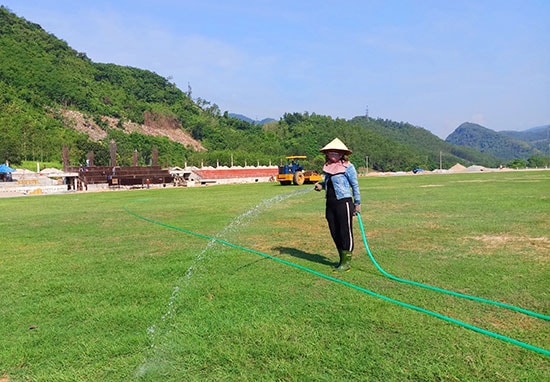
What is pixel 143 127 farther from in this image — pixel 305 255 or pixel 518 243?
pixel 518 243

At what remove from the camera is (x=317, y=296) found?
213 inches

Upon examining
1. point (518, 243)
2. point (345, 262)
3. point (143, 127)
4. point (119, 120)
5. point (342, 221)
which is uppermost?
point (119, 120)

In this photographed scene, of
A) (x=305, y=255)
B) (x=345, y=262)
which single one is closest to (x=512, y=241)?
(x=345, y=262)

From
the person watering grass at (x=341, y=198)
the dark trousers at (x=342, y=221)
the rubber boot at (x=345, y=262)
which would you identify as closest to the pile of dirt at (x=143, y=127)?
the person watering grass at (x=341, y=198)

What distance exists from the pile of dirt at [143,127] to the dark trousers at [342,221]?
102385 millimetres

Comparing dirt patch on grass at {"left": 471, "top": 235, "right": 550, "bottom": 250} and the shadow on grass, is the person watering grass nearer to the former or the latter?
the shadow on grass

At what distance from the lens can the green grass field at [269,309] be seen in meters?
3.61

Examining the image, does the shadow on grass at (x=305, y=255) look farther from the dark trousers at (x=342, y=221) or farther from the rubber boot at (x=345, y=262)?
the dark trousers at (x=342, y=221)

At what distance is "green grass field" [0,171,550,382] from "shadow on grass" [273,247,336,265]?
1.5 inches

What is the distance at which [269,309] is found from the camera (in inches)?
194

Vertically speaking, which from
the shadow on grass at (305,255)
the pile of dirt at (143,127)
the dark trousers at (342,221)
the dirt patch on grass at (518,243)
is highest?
the pile of dirt at (143,127)

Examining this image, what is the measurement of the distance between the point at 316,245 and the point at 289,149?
128361 millimetres

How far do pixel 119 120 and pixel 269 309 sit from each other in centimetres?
12604

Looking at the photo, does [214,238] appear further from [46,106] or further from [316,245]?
[46,106]
